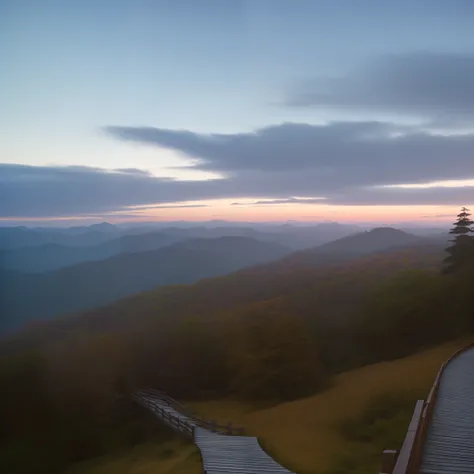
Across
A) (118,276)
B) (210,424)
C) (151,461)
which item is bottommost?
(118,276)

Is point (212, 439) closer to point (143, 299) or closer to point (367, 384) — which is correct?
Answer: point (367, 384)

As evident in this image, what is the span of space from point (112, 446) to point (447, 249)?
97.0 feet

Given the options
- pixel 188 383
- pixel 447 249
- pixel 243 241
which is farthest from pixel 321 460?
pixel 243 241

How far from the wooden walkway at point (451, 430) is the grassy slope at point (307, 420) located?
3.18 m

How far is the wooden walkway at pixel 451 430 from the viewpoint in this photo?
25.5ft

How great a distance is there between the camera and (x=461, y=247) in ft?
130

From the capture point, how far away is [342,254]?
83750 millimetres

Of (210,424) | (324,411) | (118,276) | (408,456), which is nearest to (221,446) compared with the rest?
(210,424)

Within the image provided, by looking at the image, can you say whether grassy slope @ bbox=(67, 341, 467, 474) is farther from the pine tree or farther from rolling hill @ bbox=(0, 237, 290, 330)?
rolling hill @ bbox=(0, 237, 290, 330)

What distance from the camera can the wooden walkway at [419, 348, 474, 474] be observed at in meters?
7.77

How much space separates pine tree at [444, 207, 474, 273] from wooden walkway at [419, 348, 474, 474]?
25.2 metres

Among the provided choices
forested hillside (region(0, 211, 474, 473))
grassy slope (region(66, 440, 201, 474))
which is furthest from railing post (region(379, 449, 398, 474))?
forested hillside (region(0, 211, 474, 473))

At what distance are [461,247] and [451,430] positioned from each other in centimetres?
3292

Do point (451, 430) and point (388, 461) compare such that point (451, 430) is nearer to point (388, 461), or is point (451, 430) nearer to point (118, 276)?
point (388, 461)
